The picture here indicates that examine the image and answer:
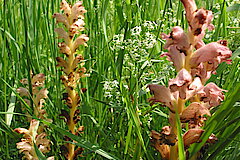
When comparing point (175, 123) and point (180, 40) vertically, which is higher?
point (180, 40)

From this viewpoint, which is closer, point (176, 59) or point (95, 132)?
point (176, 59)

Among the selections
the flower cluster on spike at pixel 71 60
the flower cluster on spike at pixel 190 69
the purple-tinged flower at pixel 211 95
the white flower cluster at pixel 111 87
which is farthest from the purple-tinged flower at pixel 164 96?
the flower cluster on spike at pixel 71 60

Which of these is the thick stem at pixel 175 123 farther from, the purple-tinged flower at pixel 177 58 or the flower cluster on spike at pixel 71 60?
the flower cluster on spike at pixel 71 60

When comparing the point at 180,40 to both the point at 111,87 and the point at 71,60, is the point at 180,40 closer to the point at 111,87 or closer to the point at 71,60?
the point at 111,87

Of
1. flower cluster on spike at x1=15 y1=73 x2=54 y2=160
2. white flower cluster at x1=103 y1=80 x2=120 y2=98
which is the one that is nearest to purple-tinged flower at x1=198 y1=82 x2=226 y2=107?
white flower cluster at x1=103 y1=80 x2=120 y2=98

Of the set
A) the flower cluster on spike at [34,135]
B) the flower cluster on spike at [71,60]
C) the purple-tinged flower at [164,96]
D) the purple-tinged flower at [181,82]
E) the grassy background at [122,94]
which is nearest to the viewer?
the purple-tinged flower at [181,82]

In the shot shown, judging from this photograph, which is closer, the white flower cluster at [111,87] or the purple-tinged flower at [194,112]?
the purple-tinged flower at [194,112]

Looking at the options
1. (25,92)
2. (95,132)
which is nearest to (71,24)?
(25,92)

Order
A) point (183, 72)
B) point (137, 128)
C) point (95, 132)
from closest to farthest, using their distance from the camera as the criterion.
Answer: point (183, 72)
point (137, 128)
point (95, 132)

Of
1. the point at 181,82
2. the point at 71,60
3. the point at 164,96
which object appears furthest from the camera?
the point at 71,60

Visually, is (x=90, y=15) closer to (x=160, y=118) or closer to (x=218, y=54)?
(x=160, y=118)

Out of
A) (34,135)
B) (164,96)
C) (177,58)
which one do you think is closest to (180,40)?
(177,58)
